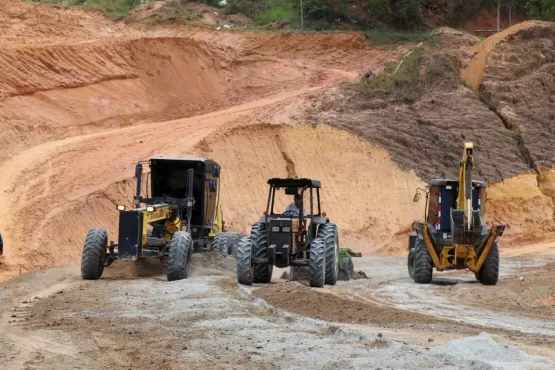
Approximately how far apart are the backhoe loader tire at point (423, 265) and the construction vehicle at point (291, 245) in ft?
8.39

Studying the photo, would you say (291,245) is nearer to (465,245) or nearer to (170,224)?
(170,224)

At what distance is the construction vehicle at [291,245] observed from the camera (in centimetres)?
1825

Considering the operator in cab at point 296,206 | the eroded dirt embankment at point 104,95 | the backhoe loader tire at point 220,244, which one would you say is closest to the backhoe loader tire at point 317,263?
the operator in cab at point 296,206

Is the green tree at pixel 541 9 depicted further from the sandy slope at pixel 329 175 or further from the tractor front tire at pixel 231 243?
the tractor front tire at pixel 231 243

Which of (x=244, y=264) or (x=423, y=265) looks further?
(x=423, y=265)

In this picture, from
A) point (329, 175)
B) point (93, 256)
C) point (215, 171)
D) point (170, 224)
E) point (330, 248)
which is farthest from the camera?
point (329, 175)

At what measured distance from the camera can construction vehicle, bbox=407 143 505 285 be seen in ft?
65.8

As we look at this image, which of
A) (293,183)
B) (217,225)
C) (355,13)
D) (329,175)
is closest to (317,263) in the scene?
(293,183)

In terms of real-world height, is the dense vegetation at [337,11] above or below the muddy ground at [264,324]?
above

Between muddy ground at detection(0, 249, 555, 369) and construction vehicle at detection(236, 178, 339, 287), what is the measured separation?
0.46 m

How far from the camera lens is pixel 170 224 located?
2128 cm

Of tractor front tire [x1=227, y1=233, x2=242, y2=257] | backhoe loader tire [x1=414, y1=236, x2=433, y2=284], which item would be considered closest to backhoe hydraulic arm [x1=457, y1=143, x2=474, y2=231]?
Answer: backhoe loader tire [x1=414, y1=236, x2=433, y2=284]

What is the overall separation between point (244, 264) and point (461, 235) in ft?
16.2

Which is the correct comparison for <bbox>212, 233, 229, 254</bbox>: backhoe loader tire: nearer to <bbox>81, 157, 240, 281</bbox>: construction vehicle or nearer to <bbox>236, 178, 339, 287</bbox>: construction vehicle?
<bbox>81, 157, 240, 281</bbox>: construction vehicle
